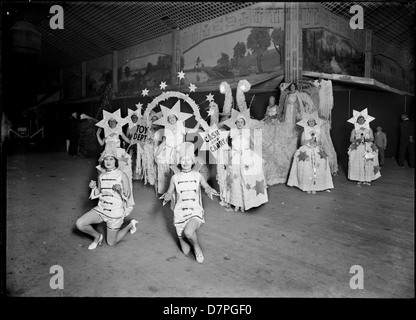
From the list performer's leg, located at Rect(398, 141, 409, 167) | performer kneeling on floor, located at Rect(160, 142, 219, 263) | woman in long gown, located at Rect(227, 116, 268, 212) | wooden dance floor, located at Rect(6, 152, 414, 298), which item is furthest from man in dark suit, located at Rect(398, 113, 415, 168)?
performer kneeling on floor, located at Rect(160, 142, 219, 263)

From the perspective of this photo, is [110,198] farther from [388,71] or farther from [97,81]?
[97,81]

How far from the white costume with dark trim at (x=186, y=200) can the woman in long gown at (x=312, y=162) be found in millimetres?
3590

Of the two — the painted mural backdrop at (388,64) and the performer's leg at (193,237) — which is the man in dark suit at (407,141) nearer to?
the painted mural backdrop at (388,64)

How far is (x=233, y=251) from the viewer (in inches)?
136

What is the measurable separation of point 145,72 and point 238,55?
469 centimetres

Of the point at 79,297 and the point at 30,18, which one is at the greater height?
the point at 30,18

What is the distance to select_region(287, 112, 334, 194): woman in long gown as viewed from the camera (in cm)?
634

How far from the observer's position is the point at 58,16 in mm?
3564

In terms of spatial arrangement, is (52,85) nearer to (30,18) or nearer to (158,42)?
(158,42)

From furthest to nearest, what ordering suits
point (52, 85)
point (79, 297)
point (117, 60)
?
point (52, 85), point (117, 60), point (79, 297)

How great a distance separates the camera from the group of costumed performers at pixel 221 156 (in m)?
3.50

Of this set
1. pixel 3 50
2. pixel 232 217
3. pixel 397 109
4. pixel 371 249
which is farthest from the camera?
pixel 397 109

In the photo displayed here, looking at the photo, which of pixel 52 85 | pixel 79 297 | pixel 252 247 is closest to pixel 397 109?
pixel 252 247

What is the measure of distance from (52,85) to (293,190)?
57.8ft
